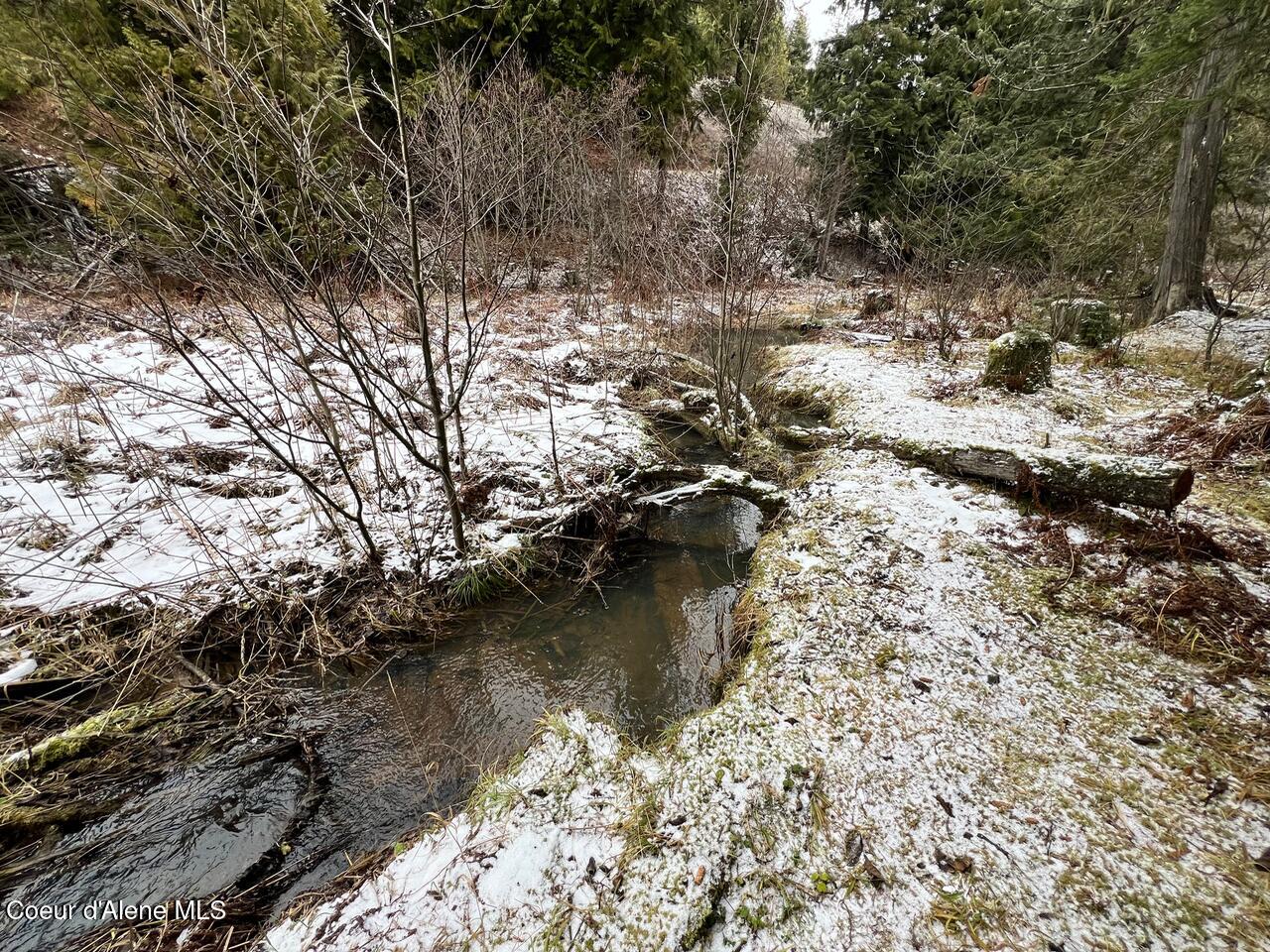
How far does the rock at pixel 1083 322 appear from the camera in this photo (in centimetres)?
758

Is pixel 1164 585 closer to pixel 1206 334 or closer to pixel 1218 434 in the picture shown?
pixel 1218 434

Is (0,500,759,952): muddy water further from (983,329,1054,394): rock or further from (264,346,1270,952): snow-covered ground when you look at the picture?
(983,329,1054,394): rock

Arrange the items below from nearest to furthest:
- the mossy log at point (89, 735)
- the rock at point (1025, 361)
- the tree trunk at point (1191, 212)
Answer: the mossy log at point (89, 735), the rock at point (1025, 361), the tree trunk at point (1191, 212)

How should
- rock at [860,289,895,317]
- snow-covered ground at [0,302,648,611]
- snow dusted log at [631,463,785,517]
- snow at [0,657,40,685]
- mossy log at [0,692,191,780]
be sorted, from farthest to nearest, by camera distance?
rock at [860,289,895,317], snow dusted log at [631,463,785,517], snow-covered ground at [0,302,648,611], snow at [0,657,40,685], mossy log at [0,692,191,780]

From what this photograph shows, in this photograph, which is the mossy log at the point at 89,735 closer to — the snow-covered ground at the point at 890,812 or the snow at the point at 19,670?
the snow at the point at 19,670

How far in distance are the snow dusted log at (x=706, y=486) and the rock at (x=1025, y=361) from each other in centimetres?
401

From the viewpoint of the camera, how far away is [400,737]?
Result: 9.42ft

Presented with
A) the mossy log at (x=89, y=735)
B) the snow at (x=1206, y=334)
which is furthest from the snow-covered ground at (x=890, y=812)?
the snow at (x=1206, y=334)

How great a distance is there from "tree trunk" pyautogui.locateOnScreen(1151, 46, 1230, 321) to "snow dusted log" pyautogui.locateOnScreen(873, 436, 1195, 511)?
6.17 m

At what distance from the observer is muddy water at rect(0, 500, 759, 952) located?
218cm

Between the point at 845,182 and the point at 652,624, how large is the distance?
17.4 meters

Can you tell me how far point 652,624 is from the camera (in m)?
3.74

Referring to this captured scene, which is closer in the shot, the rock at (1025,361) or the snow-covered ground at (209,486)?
the snow-covered ground at (209,486)

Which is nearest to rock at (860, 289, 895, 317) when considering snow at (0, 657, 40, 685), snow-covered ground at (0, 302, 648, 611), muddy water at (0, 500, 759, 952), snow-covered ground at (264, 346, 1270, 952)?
snow-covered ground at (0, 302, 648, 611)
